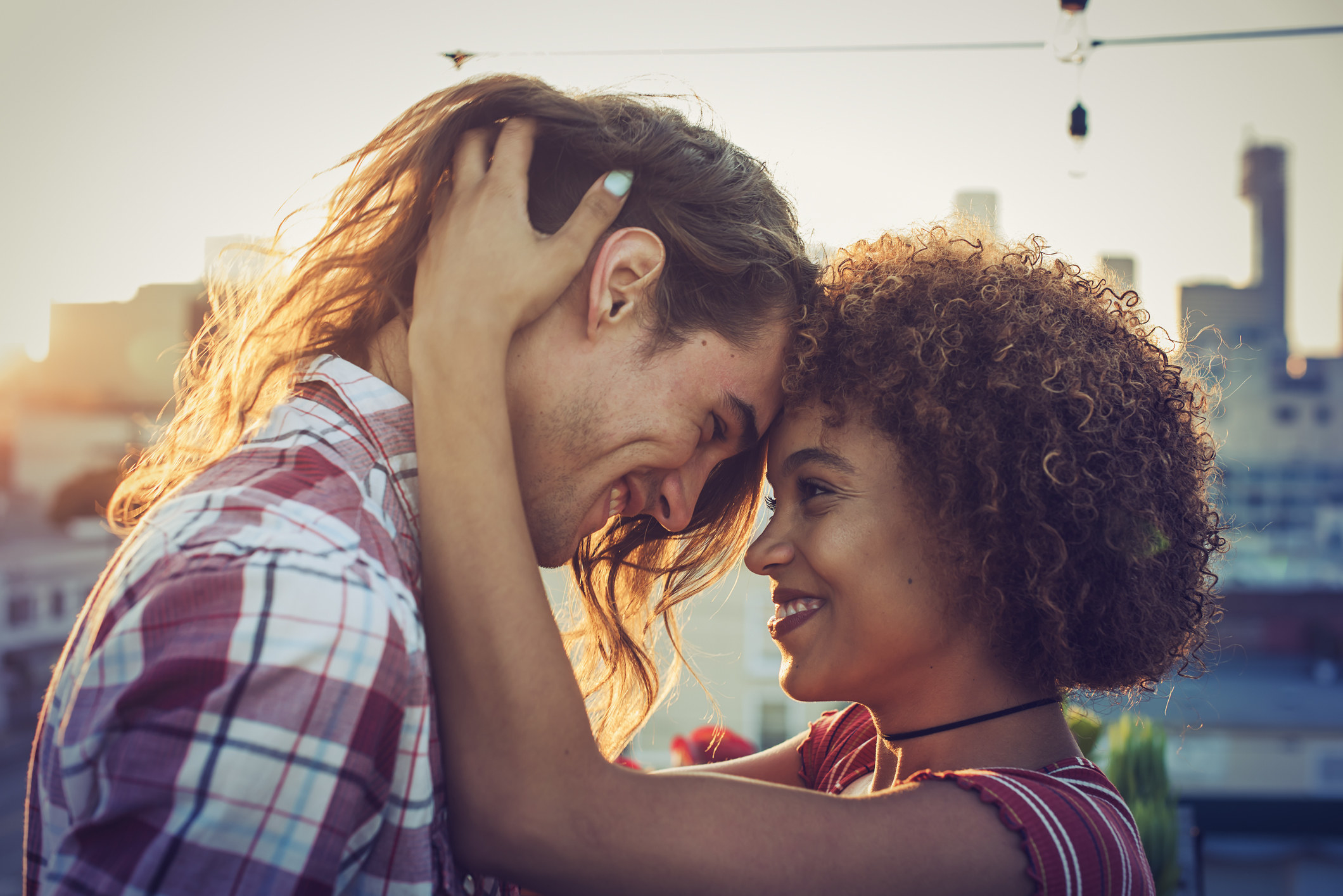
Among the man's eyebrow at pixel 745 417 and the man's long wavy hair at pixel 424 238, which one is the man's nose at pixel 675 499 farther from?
the man's long wavy hair at pixel 424 238

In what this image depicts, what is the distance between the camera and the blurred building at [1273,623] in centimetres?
1752

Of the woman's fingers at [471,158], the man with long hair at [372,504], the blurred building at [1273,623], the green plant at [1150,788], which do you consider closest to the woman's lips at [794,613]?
the man with long hair at [372,504]

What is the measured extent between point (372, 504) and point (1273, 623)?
32.8 metres

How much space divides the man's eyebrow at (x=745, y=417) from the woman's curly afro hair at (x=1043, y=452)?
12 centimetres

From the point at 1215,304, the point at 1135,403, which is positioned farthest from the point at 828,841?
the point at 1215,304

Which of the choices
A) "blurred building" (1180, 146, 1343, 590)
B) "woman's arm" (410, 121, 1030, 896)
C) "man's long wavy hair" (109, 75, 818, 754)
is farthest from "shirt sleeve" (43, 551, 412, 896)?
"blurred building" (1180, 146, 1343, 590)

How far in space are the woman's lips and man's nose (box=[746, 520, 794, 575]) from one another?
0.09 metres

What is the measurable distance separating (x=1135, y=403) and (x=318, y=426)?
1.67 metres

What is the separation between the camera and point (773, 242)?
2.10 metres

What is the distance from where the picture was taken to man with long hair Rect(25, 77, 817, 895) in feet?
3.25

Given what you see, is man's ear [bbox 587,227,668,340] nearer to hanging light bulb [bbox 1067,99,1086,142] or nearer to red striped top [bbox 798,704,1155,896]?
red striped top [bbox 798,704,1155,896]

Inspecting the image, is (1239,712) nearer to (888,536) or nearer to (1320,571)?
(1320,571)

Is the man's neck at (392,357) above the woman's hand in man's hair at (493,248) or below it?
below

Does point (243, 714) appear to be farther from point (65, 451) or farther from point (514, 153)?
point (65, 451)
